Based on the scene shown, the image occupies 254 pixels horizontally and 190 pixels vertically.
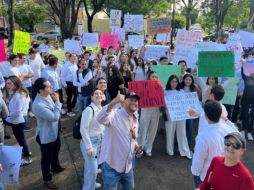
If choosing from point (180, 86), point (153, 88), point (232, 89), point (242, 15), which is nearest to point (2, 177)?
point (153, 88)

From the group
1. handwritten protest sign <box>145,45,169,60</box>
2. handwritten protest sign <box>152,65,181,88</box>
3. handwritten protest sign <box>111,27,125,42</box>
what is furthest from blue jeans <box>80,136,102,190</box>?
handwritten protest sign <box>111,27,125,42</box>

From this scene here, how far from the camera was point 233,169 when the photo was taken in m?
2.84

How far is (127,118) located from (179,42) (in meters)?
6.28

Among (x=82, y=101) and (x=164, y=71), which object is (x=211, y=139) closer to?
(x=164, y=71)

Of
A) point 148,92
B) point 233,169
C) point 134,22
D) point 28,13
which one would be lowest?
point 233,169

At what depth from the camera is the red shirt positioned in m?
2.79

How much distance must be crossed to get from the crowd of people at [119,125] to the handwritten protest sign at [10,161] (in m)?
0.36

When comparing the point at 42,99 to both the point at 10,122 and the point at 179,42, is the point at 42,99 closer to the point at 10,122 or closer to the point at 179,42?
the point at 10,122

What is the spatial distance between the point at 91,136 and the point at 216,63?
313 centimetres

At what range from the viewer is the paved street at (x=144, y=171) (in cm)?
541

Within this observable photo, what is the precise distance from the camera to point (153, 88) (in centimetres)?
557

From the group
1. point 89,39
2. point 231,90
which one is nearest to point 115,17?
point 89,39

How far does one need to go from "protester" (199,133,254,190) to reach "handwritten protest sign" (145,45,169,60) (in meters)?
7.26

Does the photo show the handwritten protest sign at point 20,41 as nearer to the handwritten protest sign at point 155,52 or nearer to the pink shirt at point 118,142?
the handwritten protest sign at point 155,52
